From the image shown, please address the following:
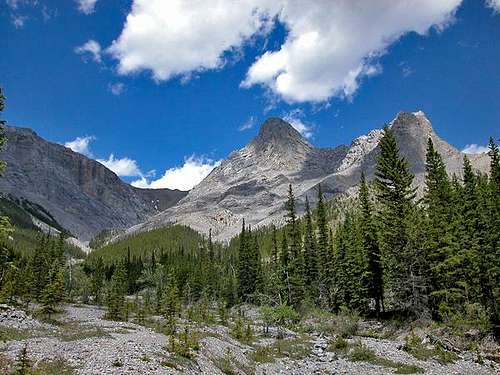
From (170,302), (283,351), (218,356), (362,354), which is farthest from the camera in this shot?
(170,302)

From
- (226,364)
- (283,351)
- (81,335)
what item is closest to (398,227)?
(283,351)

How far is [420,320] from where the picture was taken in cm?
4172

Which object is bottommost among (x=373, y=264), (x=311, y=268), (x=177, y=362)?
(x=177, y=362)

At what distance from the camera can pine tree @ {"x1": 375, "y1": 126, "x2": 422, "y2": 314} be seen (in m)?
44.6

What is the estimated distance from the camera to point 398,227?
46.6m

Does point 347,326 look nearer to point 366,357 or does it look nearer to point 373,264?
point 366,357

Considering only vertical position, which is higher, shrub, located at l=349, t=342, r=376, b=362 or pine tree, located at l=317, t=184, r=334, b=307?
pine tree, located at l=317, t=184, r=334, b=307

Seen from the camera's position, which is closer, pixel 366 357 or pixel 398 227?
pixel 366 357

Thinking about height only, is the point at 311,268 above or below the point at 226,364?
above

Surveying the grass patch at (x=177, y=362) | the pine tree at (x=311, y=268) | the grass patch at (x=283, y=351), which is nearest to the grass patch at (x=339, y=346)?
the grass patch at (x=283, y=351)

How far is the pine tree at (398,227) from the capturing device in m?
44.6

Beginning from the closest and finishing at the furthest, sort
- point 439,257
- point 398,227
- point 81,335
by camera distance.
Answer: point 81,335 < point 439,257 < point 398,227

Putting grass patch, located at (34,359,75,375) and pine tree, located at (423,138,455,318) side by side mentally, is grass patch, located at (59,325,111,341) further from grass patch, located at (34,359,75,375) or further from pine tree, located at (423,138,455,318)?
pine tree, located at (423,138,455,318)

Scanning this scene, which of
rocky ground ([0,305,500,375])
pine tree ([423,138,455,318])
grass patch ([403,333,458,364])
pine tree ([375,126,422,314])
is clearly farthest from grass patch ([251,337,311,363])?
pine tree ([423,138,455,318])
